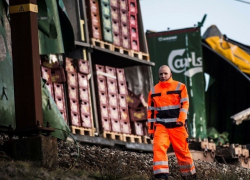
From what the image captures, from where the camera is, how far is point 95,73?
1902 centimetres

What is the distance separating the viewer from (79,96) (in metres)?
18.2

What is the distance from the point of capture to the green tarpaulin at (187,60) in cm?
2662

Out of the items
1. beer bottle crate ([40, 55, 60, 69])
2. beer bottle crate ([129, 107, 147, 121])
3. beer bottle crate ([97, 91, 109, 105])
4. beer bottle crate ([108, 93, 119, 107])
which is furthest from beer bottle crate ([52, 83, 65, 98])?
beer bottle crate ([129, 107, 147, 121])

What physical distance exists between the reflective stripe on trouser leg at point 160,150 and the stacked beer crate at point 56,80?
6407 mm

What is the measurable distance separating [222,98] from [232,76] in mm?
1152

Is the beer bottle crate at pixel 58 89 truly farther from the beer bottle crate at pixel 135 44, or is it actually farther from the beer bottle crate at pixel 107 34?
the beer bottle crate at pixel 135 44

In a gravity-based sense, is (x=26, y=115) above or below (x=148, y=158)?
above

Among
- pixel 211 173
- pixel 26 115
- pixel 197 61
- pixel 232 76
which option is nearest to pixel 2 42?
pixel 26 115

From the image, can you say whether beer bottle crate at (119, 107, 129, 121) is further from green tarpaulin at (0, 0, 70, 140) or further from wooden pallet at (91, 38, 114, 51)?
green tarpaulin at (0, 0, 70, 140)

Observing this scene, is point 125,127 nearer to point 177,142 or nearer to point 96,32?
point 96,32

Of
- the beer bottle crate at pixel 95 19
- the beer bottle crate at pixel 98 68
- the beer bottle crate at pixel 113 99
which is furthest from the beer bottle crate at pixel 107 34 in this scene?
the beer bottle crate at pixel 113 99

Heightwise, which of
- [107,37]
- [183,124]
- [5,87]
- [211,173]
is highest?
[107,37]

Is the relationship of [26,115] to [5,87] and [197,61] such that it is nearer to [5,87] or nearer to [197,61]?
[5,87]

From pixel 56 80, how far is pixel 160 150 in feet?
23.0
